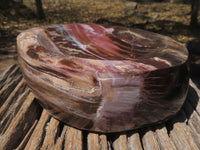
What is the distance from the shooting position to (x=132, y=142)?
1237 millimetres

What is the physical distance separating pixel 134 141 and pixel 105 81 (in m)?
0.46

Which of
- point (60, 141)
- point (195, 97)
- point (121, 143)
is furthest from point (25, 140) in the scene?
point (195, 97)

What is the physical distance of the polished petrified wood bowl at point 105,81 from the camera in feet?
3.45

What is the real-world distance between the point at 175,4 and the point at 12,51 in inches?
213

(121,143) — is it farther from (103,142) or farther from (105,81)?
(105,81)

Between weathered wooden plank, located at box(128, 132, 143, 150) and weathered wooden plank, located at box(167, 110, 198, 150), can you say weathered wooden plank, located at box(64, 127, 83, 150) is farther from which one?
weathered wooden plank, located at box(167, 110, 198, 150)

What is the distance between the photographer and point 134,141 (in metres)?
1.24

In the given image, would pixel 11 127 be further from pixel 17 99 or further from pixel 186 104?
pixel 186 104

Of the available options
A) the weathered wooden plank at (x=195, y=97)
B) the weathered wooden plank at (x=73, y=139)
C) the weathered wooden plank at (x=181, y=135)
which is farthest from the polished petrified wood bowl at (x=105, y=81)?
the weathered wooden plank at (x=195, y=97)

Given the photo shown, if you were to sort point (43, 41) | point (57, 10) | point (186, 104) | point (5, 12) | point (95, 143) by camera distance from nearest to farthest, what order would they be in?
point (95, 143) < point (43, 41) < point (186, 104) < point (5, 12) < point (57, 10)

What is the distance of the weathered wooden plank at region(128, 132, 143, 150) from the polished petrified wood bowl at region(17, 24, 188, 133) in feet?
0.30

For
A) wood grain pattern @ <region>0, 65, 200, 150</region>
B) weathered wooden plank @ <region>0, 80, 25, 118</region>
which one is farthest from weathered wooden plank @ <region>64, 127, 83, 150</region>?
weathered wooden plank @ <region>0, 80, 25, 118</region>

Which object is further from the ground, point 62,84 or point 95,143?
point 62,84

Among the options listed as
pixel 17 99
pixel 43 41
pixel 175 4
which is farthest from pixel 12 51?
pixel 175 4
